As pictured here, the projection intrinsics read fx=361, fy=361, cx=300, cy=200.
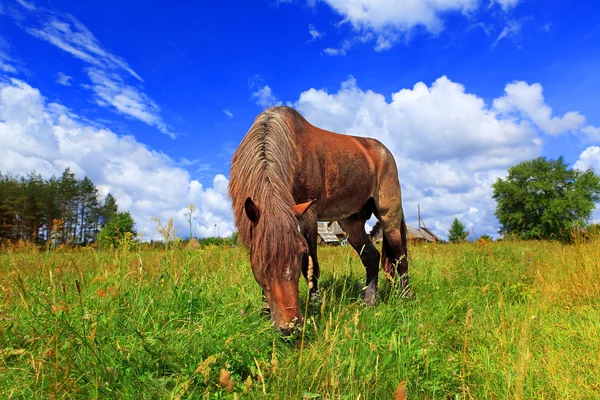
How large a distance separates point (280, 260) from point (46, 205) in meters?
57.0

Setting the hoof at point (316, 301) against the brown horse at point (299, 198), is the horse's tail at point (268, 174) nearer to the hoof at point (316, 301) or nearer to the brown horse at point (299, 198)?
the brown horse at point (299, 198)

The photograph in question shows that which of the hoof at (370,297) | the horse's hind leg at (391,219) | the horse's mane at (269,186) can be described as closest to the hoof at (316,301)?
the horse's mane at (269,186)

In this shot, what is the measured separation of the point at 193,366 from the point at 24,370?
3.40 feet

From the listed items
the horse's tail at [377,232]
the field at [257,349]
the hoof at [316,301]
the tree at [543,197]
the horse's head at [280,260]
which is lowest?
the field at [257,349]

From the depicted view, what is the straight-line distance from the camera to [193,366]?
2.45 m

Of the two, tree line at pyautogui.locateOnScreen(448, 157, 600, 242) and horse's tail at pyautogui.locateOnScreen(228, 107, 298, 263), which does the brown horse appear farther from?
tree line at pyautogui.locateOnScreen(448, 157, 600, 242)

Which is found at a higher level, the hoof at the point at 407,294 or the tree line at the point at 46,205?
the tree line at the point at 46,205

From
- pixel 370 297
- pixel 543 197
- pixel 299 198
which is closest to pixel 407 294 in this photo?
pixel 370 297

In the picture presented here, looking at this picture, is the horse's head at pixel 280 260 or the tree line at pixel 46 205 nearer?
the horse's head at pixel 280 260

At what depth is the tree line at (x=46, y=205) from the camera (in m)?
41.2

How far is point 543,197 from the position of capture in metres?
41.5

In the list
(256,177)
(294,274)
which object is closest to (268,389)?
(294,274)

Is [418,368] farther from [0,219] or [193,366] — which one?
[0,219]

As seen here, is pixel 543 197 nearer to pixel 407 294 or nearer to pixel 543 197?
pixel 543 197
